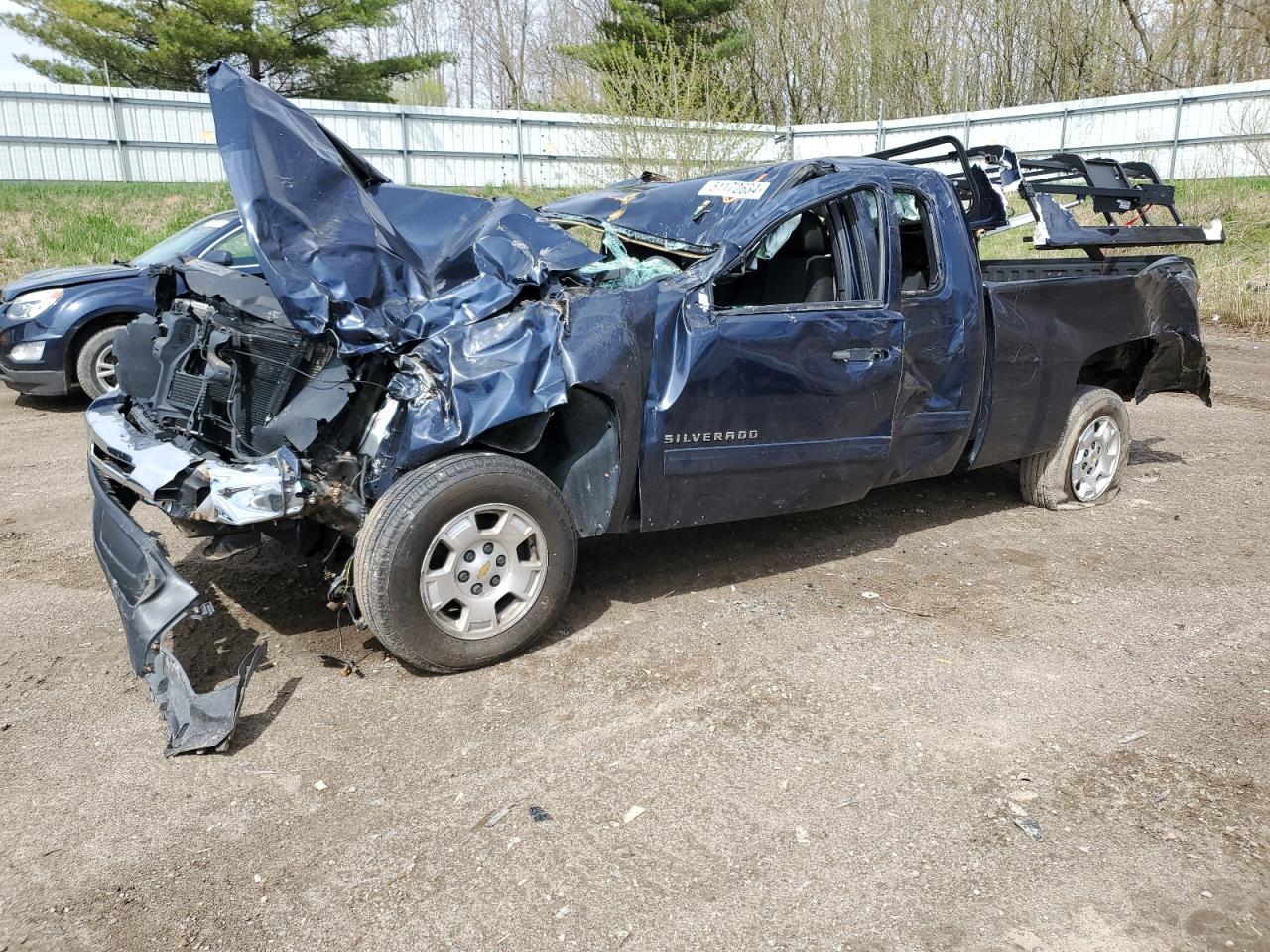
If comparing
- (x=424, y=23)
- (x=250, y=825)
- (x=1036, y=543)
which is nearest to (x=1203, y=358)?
(x=1036, y=543)

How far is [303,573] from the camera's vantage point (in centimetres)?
475

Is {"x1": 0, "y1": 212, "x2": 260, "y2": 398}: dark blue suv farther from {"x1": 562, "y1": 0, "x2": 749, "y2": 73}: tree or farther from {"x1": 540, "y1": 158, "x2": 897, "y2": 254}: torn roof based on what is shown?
{"x1": 562, "y1": 0, "x2": 749, "y2": 73}: tree

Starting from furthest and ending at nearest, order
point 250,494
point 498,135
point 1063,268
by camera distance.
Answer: point 498,135
point 1063,268
point 250,494

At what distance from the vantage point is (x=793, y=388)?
4285 millimetres

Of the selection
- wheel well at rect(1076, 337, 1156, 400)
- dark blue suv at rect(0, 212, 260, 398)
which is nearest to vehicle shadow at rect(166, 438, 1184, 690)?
wheel well at rect(1076, 337, 1156, 400)

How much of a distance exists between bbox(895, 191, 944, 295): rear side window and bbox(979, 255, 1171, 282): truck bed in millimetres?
1229

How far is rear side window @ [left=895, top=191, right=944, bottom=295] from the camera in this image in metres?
4.81

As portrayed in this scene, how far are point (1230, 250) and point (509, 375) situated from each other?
15010 mm

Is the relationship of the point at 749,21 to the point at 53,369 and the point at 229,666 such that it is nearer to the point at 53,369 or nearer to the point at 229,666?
the point at 53,369

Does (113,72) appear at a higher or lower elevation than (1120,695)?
higher

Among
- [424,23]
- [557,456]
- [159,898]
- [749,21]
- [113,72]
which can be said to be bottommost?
[159,898]

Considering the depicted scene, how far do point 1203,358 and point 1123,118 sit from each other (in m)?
17.9

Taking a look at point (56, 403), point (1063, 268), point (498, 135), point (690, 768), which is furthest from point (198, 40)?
point (690, 768)

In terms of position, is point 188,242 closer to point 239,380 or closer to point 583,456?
point 239,380
